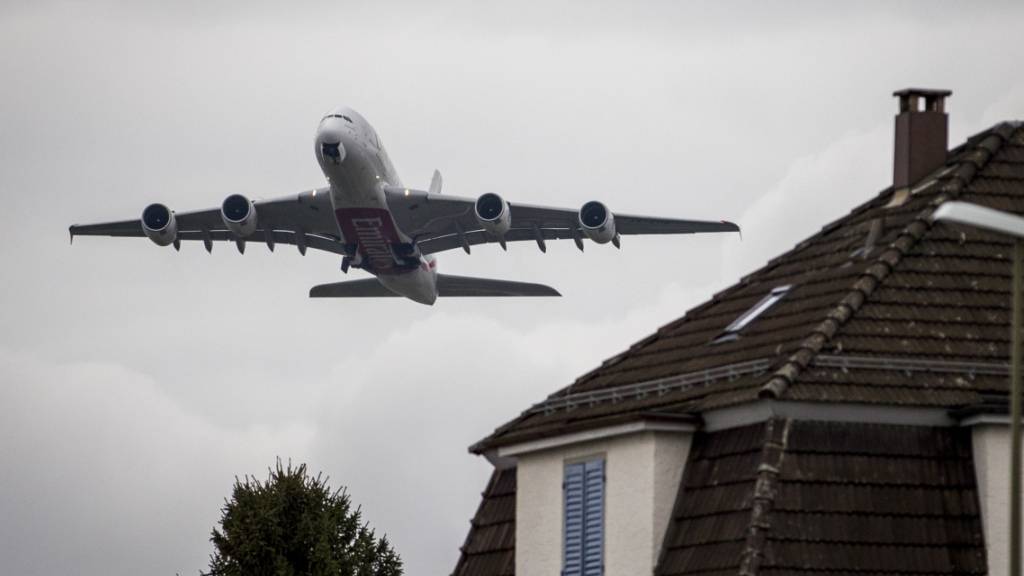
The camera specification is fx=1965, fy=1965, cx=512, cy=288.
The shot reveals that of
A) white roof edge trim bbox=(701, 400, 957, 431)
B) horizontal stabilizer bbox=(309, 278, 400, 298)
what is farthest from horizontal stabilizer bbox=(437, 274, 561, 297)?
white roof edge trim bbox=(701, 400, 957, 431)

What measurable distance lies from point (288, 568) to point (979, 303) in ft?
77.7

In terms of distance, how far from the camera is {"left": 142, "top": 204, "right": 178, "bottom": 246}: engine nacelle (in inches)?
1919

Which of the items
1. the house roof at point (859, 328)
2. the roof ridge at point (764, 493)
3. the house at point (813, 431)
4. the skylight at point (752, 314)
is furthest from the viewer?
the skylight at point (752, 314)

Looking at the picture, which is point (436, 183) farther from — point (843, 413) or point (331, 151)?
point (843, 413)

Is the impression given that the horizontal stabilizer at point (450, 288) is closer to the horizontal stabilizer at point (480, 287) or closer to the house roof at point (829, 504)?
the horizontal stabilizer at point (480, 287)

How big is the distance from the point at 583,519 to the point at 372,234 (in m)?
30.4

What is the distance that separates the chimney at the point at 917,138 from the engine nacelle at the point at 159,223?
2925cm

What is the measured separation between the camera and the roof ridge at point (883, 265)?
58.2 ft

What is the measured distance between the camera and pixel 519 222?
49.8 metres

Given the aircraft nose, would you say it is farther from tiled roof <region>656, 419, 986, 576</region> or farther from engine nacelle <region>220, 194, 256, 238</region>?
tiled roof <region>656, 419, 986, 576</region>

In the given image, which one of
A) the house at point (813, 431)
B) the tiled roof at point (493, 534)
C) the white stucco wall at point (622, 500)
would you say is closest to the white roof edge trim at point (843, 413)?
the house at point (813, 431)

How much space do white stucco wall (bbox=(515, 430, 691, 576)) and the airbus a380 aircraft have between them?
25.1m

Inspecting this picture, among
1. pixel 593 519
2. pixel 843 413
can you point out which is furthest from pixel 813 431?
pixel 593 519

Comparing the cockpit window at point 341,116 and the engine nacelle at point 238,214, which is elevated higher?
the cockpit window at point 341,116
